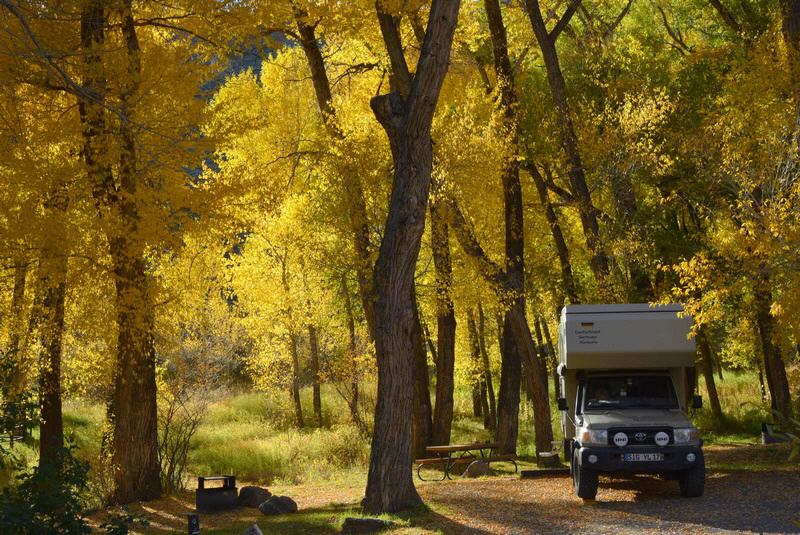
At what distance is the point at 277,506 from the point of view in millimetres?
14031

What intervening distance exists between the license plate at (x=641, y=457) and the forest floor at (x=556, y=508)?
1.97 feet

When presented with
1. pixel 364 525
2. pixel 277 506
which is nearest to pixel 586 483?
pixel 364 525

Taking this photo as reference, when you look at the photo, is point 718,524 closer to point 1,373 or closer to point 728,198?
point 1,373

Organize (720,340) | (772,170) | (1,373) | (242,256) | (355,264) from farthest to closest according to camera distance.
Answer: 1. (720,340)
2. (242,256)
3. (355,264)
4. (772,170)
5. (1,373)

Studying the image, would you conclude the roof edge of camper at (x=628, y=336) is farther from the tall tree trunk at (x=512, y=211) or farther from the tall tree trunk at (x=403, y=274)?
the tall tree trunk at (x=512, y=211)

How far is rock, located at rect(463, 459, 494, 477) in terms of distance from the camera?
18375 mm

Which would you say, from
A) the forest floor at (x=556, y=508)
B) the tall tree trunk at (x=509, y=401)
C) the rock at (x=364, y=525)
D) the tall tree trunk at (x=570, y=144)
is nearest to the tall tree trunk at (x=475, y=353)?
the tall tree trunk at (x=509, y=401)

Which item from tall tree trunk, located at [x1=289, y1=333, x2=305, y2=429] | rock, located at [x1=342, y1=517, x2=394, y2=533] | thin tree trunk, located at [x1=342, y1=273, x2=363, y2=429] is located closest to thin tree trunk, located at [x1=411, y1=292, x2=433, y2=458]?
thin tree trunk, located at [x1=342, y1=273, x2=363, y2=429]

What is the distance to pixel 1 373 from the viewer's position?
28.8 ft

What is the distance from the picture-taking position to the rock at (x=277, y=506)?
45.8 feet

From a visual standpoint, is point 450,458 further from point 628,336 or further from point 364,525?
point 364,525

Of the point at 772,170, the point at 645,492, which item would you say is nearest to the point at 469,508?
the point at 645,492

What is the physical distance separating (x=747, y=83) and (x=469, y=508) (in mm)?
12072

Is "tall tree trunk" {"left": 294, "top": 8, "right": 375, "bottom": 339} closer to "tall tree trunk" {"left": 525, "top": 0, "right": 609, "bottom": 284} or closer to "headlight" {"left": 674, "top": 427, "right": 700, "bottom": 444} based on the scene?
"tall tree trunk" {"left": 525, "top": 0, "right": 609, "bottom": 284}
